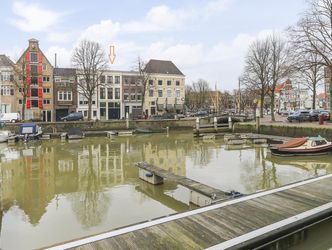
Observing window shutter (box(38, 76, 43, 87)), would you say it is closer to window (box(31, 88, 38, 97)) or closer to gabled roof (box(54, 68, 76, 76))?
window (box(31, 88, 38, 97))

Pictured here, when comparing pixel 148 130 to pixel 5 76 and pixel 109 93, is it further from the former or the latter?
pixel 5 76

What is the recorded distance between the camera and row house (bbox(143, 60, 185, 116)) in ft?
204

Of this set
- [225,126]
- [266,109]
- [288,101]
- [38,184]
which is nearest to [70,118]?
[225,126]

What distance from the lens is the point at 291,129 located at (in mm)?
28469

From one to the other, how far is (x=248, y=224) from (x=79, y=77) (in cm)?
4844

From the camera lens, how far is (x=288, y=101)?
313 ft

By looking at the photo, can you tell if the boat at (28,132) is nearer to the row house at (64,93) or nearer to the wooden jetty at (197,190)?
the row house at (64,93)

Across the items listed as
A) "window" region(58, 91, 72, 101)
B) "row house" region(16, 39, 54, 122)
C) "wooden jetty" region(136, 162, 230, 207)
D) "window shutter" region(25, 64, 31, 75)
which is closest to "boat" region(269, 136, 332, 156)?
"wooden jetty" region(136, 162, 230, 207)

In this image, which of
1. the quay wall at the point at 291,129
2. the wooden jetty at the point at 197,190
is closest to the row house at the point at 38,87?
the quay wall at the point at 291,129

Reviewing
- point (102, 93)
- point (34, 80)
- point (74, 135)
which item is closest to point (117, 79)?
point (102, 93)

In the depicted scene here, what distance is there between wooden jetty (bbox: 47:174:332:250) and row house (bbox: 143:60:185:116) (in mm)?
53090

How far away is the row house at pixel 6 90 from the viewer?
160ft

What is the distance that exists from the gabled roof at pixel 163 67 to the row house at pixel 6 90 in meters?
24.6

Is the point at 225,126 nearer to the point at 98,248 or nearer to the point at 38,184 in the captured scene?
the point at 38,184
